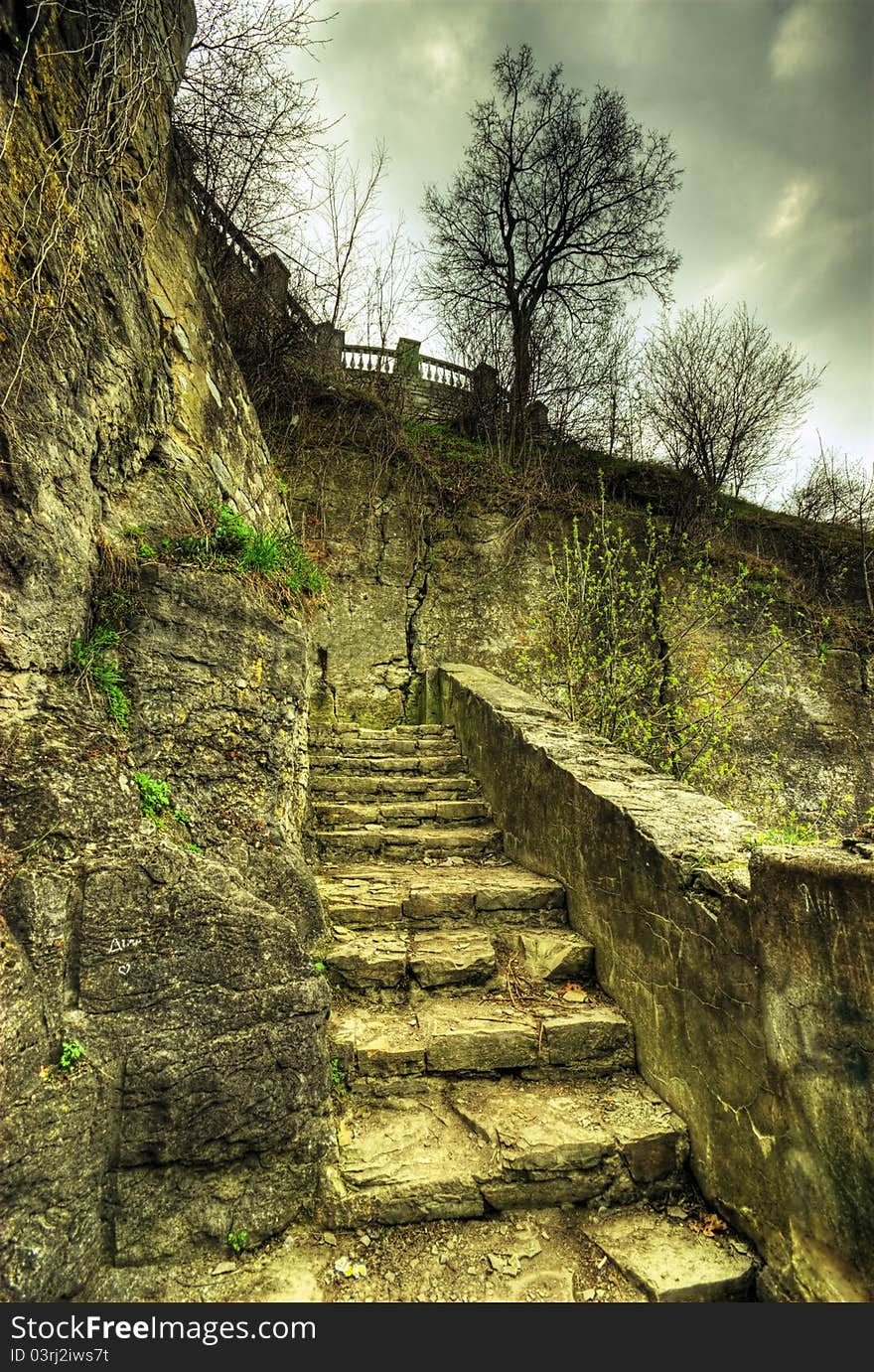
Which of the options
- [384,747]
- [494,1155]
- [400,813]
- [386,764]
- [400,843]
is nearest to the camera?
[494,1155]

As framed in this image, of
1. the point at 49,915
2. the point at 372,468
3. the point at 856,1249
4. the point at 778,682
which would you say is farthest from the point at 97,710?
the point at 778,682

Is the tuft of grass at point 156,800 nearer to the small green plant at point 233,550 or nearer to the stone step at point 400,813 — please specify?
the small green plant at point 233,550

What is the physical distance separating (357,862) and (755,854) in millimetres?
2860

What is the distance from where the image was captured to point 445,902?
11.9 feet

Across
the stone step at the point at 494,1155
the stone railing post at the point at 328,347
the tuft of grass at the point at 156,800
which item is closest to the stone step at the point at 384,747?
the tuft of grass at the point at 156,800

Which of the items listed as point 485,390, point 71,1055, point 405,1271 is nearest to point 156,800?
point 71,1055

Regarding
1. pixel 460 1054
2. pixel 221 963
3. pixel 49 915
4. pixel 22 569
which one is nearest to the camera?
pixel 49 915

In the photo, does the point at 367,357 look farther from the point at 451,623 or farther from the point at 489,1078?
the point at 489,1078

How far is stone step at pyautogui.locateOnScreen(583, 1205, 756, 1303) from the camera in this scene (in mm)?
1960

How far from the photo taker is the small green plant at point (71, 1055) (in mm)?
1851

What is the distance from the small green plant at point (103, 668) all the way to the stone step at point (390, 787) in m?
2.94

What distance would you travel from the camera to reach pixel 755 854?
2.13 meters

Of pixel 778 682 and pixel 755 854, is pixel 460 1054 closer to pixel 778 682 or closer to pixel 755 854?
pixel 755 854

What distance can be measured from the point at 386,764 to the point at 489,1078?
3.23 metres
